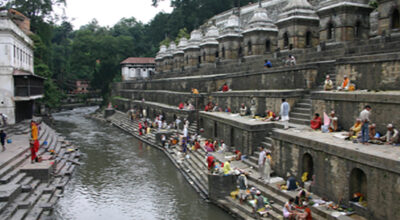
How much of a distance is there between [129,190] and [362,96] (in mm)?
8269

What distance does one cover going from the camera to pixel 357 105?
9703 mm

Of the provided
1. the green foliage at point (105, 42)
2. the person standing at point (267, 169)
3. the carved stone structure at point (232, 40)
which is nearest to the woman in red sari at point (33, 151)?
the person standing at point (267, 169)

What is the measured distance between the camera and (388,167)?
21.8ft

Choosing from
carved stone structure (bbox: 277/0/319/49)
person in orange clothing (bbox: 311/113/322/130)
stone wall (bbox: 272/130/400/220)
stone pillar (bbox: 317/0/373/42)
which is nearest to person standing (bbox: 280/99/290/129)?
person in orange clothing (bbox: 311/113/322/130)

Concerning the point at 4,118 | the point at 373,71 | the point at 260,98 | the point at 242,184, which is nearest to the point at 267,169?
the point at 242,184

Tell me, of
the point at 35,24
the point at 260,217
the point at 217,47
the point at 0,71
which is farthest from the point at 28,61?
the point at 260,217

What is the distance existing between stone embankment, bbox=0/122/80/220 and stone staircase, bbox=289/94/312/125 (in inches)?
332

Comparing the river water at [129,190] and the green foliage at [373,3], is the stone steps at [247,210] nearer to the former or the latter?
the river water at [129,190]

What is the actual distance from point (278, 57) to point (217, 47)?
1205 centimetres

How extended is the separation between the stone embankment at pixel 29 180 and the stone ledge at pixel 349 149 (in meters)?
7.42

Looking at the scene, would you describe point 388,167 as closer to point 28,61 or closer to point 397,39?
point 397,39

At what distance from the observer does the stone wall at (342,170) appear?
6.64 m

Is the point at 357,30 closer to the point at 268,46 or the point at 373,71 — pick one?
the point at 373,71

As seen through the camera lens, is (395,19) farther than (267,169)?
Yes
